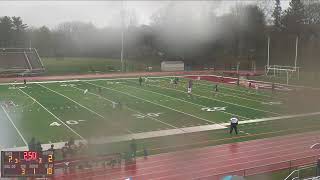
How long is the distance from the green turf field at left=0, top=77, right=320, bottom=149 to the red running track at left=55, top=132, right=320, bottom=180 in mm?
1360

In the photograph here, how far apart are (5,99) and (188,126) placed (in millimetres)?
13591

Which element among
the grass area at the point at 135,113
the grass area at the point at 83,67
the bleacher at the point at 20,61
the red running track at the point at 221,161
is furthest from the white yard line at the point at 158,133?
the bleacher at the point at 20,61

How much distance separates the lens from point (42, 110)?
2486 centimetres

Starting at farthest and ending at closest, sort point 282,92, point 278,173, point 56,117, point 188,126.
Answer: point 282,92
point 56,117
point 188,126
point 278,173

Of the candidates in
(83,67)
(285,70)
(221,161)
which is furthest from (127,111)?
(83,67)

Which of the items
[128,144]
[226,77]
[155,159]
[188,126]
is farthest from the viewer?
[226,77]

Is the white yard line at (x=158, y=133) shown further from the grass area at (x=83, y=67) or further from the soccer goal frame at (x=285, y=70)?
the grass area at (x=83, y=67)

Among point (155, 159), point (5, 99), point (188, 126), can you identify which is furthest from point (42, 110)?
point (155, 159)

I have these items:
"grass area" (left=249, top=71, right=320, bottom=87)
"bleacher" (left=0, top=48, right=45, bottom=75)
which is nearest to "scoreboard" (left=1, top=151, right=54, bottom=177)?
"grass area" (left=249, top=71, right=320, bottom=87)

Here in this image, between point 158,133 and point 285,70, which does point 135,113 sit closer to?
point 158,133

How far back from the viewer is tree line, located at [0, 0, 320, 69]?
2625 centimetres

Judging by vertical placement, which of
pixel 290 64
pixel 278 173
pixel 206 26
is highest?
pixel 206 26

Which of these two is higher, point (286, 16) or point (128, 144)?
point (286, 16)

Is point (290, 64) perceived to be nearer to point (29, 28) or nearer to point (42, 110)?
point (42, 110)
